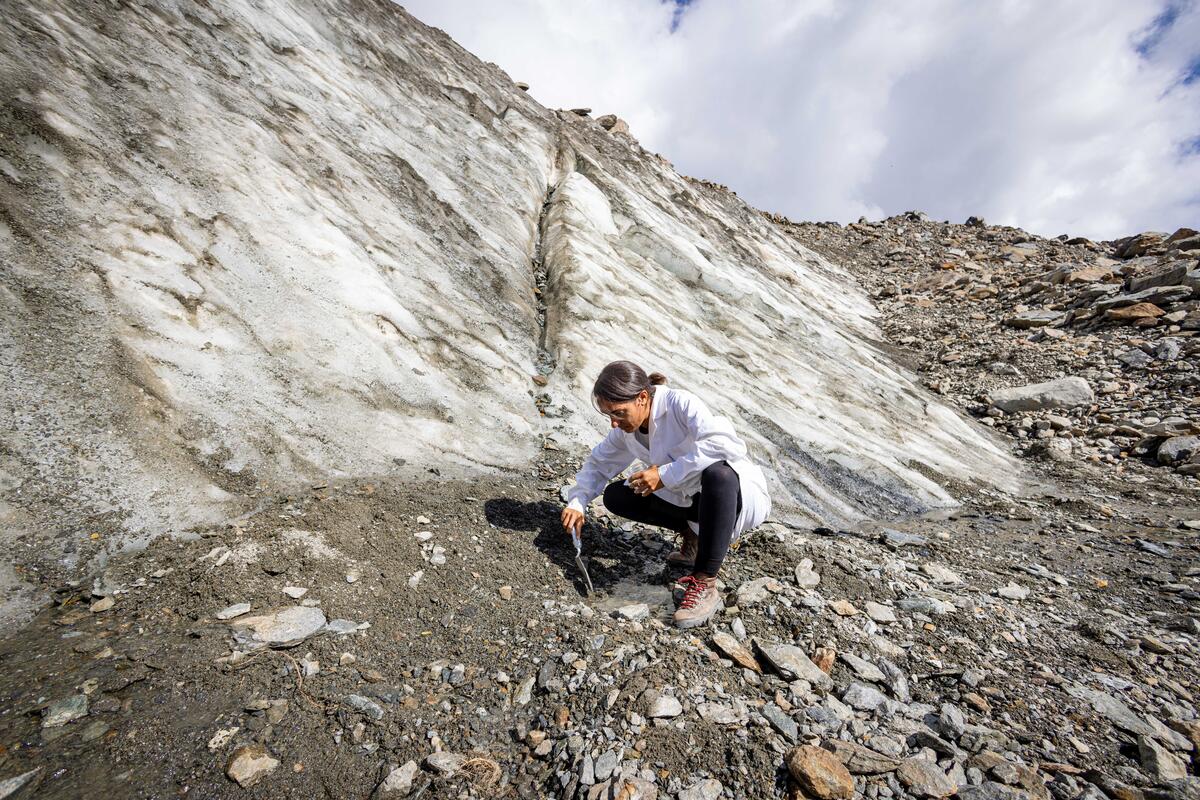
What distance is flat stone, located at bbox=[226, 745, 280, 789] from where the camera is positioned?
2.14 meters

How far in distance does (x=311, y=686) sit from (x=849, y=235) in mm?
32216

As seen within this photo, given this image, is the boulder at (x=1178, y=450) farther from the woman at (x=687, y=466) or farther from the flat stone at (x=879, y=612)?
the woman at (x=687, y=466)

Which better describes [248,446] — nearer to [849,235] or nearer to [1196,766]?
[1196,766]

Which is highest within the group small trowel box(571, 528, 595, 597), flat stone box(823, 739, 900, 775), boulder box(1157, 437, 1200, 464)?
boulder box(1157, 437, 1200, 464)

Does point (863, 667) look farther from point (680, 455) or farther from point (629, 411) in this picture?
point (629, 411)

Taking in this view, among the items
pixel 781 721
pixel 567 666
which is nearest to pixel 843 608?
pixel 781 721

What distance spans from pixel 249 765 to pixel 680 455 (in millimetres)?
2846

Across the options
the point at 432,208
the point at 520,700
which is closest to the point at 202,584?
the point at 520,700

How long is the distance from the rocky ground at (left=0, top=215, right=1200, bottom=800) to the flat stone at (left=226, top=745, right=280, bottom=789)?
11 millimetres

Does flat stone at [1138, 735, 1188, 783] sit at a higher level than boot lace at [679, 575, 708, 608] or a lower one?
higher

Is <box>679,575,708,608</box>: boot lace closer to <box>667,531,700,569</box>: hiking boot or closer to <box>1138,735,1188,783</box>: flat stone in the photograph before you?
<box>667,531,700,569</box>: hiking boot

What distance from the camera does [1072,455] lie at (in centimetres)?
900

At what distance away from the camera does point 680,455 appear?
12.6ft

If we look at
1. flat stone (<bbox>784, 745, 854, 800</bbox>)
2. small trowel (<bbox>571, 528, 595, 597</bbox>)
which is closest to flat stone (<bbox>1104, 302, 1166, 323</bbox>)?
small trowel (<bbox>571, 528, 595, 597</bbox>)
